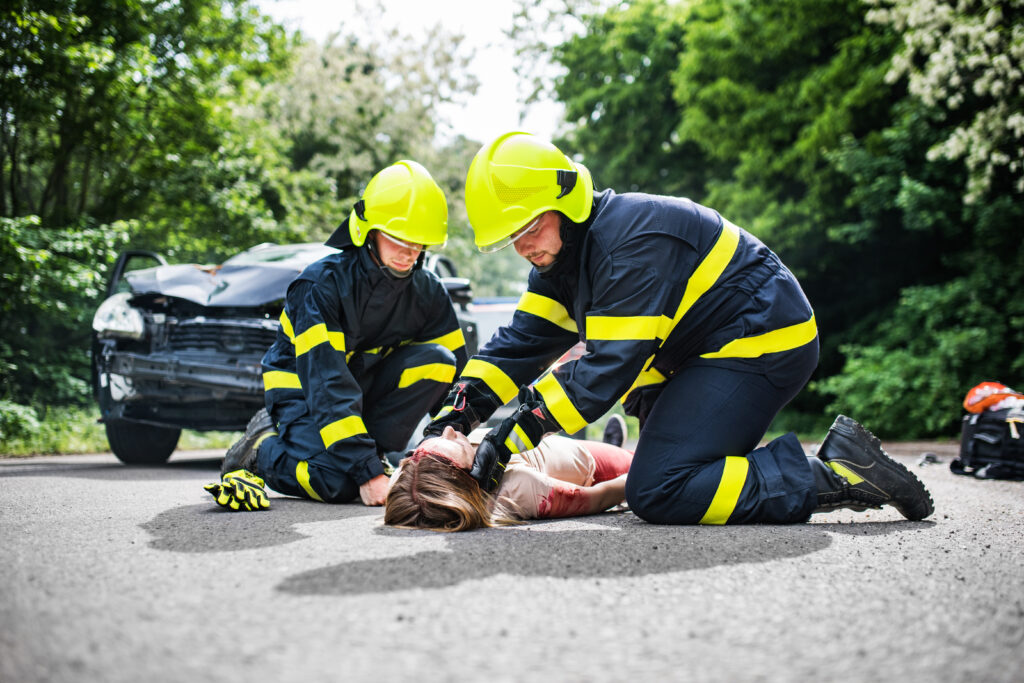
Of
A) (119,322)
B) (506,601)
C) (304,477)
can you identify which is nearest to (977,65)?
(304,477)

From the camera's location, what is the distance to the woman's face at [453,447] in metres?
2.95

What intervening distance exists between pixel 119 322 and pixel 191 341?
21.4 inches

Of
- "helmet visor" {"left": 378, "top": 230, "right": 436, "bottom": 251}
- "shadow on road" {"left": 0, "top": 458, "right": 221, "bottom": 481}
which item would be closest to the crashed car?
"shadow on road" {"left": 0, "top": 458, "right": 221, "bottom": 481}

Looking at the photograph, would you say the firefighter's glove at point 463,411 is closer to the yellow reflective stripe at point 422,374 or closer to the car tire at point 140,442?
→ the yellow reflective stripe at point 422,374

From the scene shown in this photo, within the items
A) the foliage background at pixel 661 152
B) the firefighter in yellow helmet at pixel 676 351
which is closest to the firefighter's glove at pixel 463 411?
the firefighter in yellow helmet at pixel 676 351

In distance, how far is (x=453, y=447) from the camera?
9.77 feet

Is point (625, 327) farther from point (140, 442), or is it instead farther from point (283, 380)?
point (140, 442)

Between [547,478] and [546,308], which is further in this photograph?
[546,308]

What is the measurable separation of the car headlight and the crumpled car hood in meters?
0.16

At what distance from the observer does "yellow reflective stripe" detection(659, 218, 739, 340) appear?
3.12 metres

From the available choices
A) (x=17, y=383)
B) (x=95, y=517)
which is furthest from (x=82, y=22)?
(x=95, y=517)

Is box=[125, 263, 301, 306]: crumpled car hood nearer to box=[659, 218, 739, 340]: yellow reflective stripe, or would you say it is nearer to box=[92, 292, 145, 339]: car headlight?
box=[92, 292, 145, 339]: car headlight

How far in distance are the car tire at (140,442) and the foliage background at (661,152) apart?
2172 mm

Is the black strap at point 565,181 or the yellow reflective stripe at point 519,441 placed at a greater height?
the black strap at point 565,181
